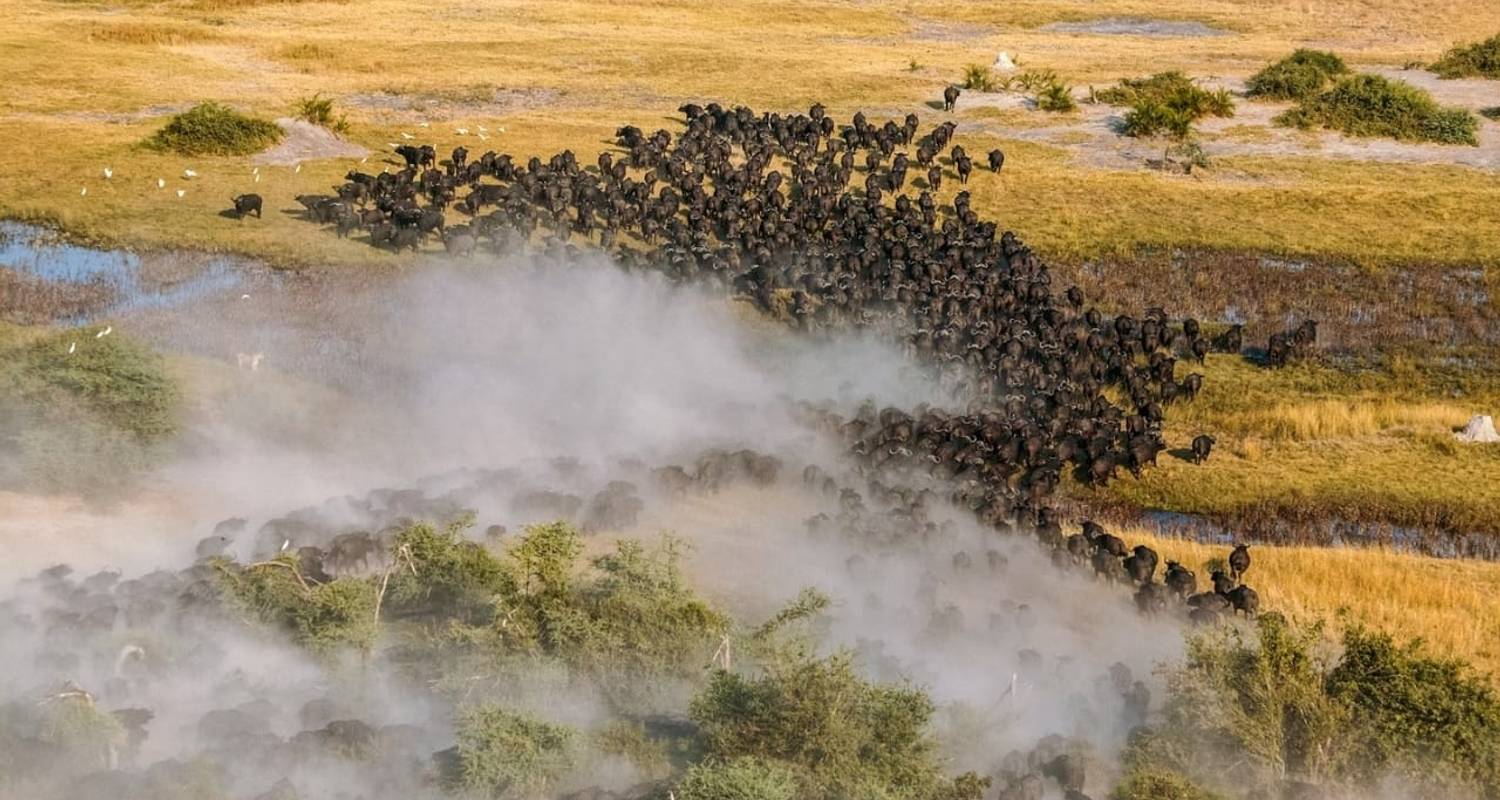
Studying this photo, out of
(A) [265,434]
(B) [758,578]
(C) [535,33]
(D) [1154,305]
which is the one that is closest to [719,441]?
(B) [758,578]

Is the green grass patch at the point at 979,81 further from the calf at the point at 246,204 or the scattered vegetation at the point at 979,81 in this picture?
the calf at the point at 246,204

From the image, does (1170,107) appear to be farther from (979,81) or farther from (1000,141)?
(979,81)

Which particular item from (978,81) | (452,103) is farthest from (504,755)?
(978,81)

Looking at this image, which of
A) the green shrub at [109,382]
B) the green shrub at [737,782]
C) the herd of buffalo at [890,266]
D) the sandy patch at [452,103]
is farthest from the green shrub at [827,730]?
the sandy patch at [452,103]

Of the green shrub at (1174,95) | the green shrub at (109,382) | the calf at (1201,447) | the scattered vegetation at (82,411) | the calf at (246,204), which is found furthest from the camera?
the green shrub at (1174,95)

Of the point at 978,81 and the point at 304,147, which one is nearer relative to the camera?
the point at 304,147

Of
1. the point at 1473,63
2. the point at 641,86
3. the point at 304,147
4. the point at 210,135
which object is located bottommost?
the point at 304,147
